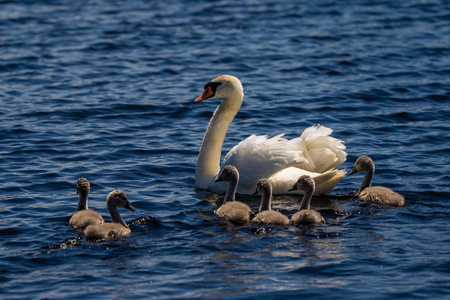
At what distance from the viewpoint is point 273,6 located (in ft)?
94.0

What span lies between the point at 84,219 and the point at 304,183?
3.09 m

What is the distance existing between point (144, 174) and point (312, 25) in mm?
13929

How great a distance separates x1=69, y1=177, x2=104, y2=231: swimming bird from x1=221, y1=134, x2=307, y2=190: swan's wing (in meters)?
2.33

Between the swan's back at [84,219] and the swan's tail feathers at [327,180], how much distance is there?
3219 mm

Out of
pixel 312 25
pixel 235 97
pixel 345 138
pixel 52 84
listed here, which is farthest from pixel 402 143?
pixel 312 25

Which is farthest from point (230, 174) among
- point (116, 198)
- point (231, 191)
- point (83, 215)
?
point (83, 215)

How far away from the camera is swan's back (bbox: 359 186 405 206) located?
10852mm

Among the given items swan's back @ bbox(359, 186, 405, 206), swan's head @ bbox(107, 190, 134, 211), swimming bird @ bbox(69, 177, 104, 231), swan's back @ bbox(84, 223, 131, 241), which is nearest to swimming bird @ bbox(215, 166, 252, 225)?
swan's head @ bbox(107, 190, 134, 211)

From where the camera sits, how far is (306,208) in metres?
10.6

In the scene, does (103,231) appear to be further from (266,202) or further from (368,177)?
(368,177)

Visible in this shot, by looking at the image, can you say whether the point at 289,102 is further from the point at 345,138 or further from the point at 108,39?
the point at 108,39

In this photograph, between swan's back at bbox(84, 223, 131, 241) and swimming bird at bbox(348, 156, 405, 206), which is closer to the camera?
swan's back at bbox(84, 223, 131, 241)

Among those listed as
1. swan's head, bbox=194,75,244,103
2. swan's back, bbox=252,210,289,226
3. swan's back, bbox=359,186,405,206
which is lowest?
swan's back, bbox=359,186,405,206

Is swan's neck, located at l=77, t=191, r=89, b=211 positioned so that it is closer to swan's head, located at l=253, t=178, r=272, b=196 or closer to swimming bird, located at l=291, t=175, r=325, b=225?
swan's head, located at l=253, t=178, r=272, b=196
